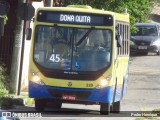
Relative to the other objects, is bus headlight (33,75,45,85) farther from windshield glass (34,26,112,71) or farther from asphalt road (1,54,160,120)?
asphalt road (1,54,160,120)

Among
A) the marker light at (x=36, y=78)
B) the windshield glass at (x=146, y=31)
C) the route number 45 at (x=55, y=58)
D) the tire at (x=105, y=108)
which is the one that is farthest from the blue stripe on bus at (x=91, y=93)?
the windshield glass at (x=146, y=31)

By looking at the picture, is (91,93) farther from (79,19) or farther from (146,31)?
(146,31)

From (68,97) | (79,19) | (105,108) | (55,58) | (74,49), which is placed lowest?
(105,108)

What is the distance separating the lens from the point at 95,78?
16016 millimetres

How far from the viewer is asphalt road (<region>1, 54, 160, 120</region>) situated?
16311mm

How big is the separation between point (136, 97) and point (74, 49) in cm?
786

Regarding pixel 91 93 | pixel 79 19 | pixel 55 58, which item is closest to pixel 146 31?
pixel 79 19

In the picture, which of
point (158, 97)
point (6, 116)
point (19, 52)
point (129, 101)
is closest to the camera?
point (6, 116)

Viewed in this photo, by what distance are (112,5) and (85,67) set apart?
1518 cm

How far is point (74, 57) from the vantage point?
16.2 meters

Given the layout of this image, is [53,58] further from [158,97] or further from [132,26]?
[132,26]

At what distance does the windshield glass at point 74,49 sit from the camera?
53.1 feet

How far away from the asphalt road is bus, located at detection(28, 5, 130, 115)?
48cm

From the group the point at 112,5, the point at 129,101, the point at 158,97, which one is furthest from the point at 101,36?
the point at 112,5
